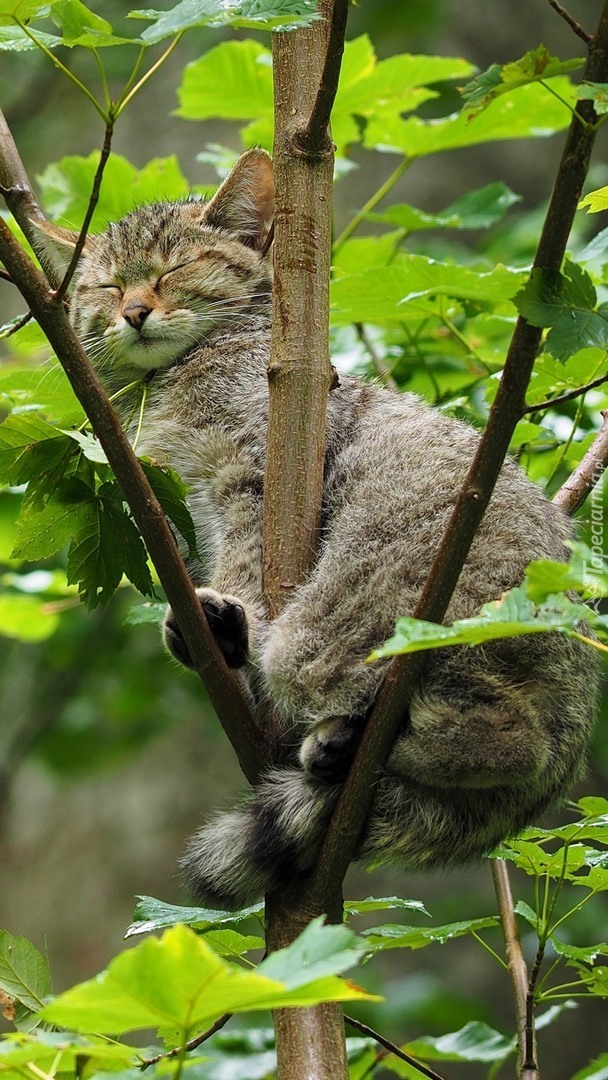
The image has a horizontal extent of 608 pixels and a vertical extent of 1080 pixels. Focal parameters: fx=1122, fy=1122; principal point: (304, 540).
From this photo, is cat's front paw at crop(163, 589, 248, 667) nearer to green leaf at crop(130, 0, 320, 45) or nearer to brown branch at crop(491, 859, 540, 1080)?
brown branch at crop(491, 859, 540, 1080)

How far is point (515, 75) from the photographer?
1647 mm

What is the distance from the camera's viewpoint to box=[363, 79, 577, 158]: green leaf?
3.25m

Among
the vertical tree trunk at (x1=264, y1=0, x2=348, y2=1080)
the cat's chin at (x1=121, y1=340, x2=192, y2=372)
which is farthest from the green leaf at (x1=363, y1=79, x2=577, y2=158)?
the vertical tree trunk at (x1=264, y1=0, x2=348, y2=1080)

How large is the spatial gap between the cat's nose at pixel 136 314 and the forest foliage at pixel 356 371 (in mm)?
261

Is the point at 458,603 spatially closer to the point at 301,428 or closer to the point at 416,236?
the point at 301,428

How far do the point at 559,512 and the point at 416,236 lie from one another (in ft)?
14.3

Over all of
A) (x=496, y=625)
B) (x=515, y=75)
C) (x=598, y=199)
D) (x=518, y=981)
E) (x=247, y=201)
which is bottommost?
(x=518, y=981)

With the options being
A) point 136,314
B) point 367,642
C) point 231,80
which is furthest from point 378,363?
point 367,642

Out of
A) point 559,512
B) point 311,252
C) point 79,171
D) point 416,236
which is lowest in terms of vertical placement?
point 559,512

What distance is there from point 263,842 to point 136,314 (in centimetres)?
161

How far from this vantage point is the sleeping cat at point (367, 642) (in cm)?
223

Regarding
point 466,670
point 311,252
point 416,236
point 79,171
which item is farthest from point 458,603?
point 416,236

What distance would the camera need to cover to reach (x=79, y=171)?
11.4 feet

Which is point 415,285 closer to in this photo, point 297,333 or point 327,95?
point 297,333
